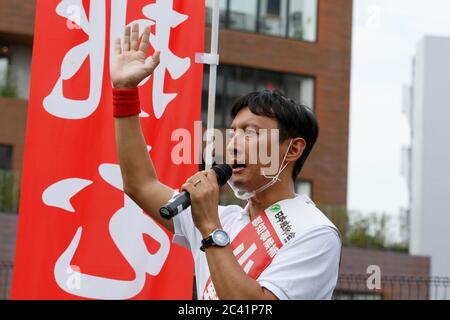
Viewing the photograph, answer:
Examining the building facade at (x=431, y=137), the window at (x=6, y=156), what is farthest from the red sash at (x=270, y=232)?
the building facade at (x=431, y=137)

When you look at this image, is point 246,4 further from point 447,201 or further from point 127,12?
point 127,12

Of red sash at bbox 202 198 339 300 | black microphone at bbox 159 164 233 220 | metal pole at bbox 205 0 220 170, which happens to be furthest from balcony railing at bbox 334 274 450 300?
black microphone at bbox 159 164 233 220

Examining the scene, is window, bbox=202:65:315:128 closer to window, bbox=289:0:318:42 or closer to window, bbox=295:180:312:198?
window, bbox=289:0:318:42

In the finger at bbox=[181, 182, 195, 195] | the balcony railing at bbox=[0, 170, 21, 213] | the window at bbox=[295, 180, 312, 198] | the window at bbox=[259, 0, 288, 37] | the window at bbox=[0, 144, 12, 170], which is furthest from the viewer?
the window at bbox=[295, 180, 312, 198]

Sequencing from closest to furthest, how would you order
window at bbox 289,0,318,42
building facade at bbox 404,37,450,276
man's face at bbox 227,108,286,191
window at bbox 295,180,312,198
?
man's face at bbox 227,108,286,191
window at bbox 295,180,312,198
window at bbox 289,0,318,42
building facade at bbox 404,37,450,276

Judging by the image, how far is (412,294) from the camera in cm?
1518

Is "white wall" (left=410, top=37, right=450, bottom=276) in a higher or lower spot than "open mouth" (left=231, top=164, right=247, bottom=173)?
higher

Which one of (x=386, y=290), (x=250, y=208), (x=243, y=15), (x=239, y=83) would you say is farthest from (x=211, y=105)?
(x=243, y=15)

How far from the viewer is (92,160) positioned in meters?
5.38

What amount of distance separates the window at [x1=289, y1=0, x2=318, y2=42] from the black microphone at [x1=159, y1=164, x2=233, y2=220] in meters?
18.7

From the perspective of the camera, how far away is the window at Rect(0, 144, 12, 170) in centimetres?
1919

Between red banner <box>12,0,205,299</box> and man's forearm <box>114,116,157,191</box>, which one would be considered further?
red banner <box>12,0,205,299</box>

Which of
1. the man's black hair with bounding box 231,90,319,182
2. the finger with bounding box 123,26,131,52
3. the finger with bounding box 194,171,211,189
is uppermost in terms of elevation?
the finger with bounding box 123,26,131,52

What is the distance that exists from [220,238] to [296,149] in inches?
27.8
